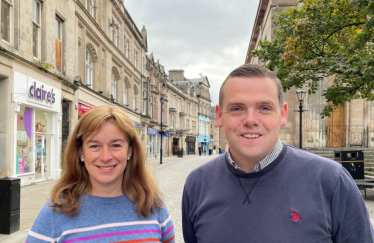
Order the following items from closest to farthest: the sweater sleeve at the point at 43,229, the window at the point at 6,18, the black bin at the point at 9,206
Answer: the sweater sleeve at the point at 43,229, the black bin at the point at 9,206, the window at the point at 6,18

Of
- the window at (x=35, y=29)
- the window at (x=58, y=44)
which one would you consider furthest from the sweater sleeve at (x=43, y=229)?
the window at (x=58, y=44)

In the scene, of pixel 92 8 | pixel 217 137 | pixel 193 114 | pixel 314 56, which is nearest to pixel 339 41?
pixel 314 56

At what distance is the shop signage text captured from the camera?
38.3 feet

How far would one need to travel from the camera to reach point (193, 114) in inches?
2527

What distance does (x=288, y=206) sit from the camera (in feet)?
5.36

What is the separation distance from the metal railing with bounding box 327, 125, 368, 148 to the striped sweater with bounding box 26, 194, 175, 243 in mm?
17511

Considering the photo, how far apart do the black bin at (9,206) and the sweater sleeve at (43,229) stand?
14.1 feet

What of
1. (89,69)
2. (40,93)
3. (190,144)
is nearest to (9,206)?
(40,93)

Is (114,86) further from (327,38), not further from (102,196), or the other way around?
(102,196)

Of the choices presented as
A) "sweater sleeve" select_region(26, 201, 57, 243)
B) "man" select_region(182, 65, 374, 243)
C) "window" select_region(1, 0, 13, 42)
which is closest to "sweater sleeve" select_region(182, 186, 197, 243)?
"man" select_region(182, 65, 374, 243)

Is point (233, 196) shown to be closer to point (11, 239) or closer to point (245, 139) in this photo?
point (245, 139)

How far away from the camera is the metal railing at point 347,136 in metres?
17.0

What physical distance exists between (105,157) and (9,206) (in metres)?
4.53

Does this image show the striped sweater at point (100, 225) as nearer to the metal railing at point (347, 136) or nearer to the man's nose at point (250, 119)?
the man's nose at point (250, 119)
